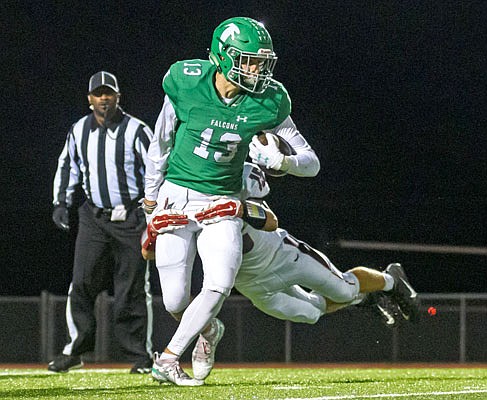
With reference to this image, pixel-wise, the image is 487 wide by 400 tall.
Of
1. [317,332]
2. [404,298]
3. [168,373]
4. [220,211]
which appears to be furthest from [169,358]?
[317,332]

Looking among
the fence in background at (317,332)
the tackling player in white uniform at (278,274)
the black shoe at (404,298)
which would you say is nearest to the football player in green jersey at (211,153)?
the tackling player in white uniform at (278,274)

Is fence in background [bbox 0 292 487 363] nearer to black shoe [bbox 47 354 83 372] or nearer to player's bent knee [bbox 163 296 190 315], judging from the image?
black shoe [bbox 47 354 83 372]

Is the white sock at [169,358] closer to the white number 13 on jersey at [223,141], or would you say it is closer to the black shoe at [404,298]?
the white number 13 on jersey at [223,141]

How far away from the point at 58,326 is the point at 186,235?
751cm

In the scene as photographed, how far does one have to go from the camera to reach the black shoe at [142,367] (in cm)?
596

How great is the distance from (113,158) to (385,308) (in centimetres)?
164

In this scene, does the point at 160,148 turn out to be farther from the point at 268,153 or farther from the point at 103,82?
the point at 103,82

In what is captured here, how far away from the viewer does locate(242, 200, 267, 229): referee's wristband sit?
4.69m

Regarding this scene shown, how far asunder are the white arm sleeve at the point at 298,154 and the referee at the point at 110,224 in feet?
4.63

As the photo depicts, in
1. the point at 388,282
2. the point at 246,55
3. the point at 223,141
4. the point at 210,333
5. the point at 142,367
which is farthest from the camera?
the point at 142,367

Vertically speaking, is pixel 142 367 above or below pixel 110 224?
below

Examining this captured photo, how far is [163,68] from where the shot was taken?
1741 centimetres

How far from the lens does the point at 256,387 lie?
180 inches

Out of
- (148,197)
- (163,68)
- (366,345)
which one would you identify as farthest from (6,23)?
(148,197)
